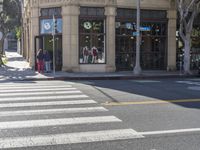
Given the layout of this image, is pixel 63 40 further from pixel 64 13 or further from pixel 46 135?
pixel 46 135

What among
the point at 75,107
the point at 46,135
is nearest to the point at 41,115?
the point at 75,107

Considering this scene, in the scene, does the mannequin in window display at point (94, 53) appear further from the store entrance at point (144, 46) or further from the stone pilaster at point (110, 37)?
the store entrance at point (144, 46)

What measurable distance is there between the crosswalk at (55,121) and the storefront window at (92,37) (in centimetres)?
1358

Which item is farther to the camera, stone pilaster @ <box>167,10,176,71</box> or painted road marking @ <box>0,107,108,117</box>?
stone pilaster @ <box>167,10,176,71</box>

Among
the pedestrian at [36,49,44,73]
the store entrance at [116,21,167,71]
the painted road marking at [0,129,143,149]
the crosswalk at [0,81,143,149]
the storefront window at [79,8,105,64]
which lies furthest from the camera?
the store entrance at [116,21,167,71]

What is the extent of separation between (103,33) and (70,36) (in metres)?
2.42

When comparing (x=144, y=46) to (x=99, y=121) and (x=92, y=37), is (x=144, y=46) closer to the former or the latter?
(x=92, y=37)

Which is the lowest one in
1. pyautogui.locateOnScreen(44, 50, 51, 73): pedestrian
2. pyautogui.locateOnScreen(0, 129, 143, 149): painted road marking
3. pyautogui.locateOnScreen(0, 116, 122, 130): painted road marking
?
pyautogui.locateOnScreen(0, 129, 143, 149): painted road marking

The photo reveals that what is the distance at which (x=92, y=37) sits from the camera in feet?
88.6

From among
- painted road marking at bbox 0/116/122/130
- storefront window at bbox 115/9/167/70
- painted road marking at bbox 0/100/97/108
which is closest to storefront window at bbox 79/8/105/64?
storefront window at bbox 115/9/167/70

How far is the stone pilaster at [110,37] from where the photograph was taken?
26.7 m

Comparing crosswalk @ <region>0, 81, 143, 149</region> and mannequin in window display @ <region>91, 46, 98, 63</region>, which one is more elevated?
mannequin in window display @ <region>91, 46, 98, 63</region>

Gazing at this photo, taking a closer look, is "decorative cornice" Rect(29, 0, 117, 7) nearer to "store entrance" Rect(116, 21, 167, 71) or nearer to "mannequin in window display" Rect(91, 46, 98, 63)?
"store entrance" Rect(116, 21, 167, 71)

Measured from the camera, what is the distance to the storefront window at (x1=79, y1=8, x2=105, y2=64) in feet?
87.5
